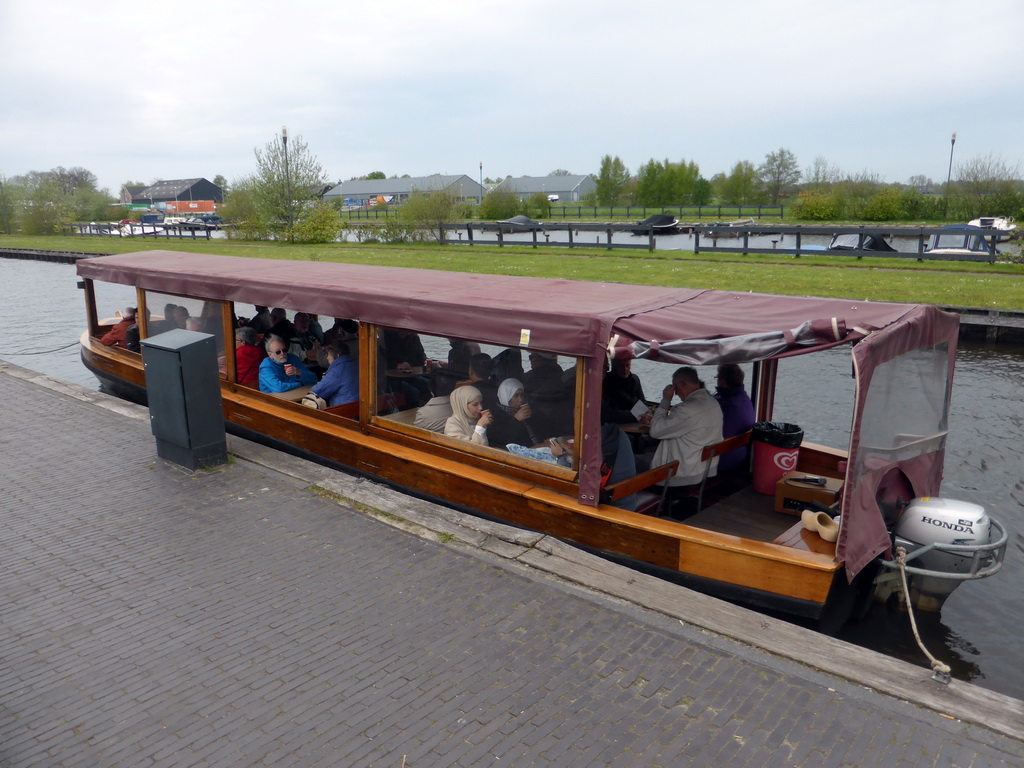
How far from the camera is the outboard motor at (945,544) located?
5434 millimetres

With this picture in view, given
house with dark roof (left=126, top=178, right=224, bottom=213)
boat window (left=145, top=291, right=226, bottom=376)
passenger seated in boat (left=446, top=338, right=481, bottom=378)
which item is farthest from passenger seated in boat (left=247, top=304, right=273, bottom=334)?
house with dark roof (left=126, top=178, right=224, bottom=213)

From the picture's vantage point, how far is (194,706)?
4.13 meters

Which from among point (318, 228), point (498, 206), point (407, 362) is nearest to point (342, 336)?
point (407, 362)

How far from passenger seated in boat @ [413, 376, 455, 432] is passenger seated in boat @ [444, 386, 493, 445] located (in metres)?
0.07

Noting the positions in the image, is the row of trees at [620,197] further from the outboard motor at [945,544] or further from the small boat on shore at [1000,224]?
the outboard motor at [945,544]

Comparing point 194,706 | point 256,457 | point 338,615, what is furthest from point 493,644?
point 256,457

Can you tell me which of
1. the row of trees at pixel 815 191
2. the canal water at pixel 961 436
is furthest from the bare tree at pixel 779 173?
the canal water at pixel 961 436

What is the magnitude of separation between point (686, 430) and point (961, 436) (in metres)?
6.24

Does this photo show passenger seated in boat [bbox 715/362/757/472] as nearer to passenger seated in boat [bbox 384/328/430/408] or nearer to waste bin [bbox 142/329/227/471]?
passenger seated in boat [bbox 384/328/430/408]

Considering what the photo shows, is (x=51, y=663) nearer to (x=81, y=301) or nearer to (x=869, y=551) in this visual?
(x=869, y=551)

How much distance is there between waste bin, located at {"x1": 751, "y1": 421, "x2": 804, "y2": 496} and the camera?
707 centimetres

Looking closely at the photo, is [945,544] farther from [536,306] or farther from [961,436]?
[961,436]

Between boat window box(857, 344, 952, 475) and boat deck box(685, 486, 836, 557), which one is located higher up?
boat window box(857, 344, 952, 475)

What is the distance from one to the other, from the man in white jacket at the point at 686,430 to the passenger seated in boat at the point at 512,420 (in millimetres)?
1118
